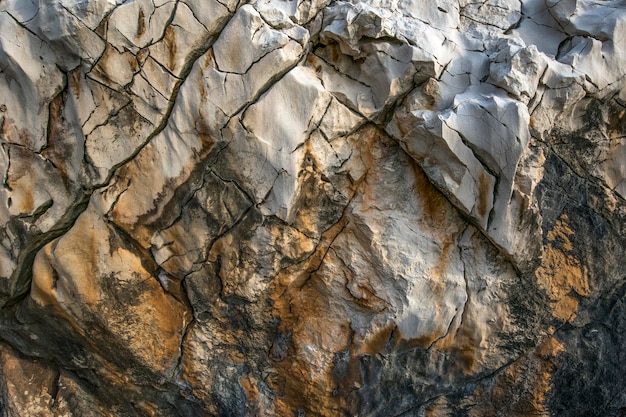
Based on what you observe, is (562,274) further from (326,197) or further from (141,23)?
(141,23)

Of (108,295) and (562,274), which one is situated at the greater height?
(562,274)

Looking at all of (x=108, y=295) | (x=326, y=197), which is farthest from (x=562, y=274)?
(x=108, y=295)

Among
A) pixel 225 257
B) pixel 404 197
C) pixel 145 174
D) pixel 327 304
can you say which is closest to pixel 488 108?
pixel 404 197

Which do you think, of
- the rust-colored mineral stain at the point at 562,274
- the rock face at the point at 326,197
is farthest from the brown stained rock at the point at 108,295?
the rust-colored mineral stain at the point at 562,274

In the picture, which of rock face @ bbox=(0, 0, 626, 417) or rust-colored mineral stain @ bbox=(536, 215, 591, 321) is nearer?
rock face @ bbox=(0, 0, 626, 417)

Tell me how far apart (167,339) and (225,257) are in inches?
15.9

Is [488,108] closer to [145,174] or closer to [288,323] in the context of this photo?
[288,323]

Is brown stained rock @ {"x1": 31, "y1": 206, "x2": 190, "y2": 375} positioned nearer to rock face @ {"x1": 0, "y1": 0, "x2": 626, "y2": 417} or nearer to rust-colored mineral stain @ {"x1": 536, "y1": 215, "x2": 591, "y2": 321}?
rock face @ {"x1": 0, "y1": 0, "x2": 626, "y2": 417}

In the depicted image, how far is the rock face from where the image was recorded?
163cm

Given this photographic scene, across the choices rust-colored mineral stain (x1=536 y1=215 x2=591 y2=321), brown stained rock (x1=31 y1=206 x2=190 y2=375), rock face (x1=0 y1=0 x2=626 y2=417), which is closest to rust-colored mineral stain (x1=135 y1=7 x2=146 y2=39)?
rock face (x1=0 y1=0 x2=626 y2=417)

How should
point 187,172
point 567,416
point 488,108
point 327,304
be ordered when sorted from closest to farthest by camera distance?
point 488,108
point 187,172
point 327,304
point 567,416

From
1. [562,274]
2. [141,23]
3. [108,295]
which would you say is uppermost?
[141,23]

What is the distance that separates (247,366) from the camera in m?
1.87

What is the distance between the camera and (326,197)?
1692 mm
